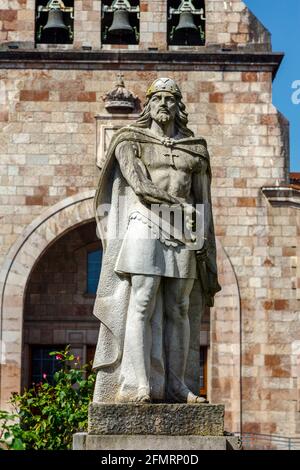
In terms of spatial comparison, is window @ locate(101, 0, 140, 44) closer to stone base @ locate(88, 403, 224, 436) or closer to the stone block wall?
the stone block wall

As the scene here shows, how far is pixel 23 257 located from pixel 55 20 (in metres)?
4.18

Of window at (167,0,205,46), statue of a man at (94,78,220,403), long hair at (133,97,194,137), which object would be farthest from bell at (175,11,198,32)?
statue of a man at (94,78,220,403)

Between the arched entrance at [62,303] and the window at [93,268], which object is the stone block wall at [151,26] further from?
the window at [93,268]

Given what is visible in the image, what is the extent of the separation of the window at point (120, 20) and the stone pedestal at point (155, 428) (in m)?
13.8

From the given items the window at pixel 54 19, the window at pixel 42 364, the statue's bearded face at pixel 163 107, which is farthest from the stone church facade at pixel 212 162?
the statue's bearded face at pixel 163 107

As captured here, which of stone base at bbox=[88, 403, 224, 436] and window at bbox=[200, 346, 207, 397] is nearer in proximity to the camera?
stone base at bbox=[88, 403, 224, 436]

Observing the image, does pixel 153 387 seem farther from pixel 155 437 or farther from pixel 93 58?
pixel 93 58

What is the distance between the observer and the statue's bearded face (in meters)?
9.12

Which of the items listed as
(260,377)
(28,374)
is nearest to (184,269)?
(260,377)

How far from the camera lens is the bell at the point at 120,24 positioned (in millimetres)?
21203

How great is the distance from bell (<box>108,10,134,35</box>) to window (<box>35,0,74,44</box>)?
0.80 meters

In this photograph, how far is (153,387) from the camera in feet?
28.0

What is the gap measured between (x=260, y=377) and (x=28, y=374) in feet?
14.8

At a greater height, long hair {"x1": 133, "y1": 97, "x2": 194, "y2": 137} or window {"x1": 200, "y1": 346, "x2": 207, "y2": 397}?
window {"x1": 200, "y1": 346, "x2": 207, "y2": 397}
